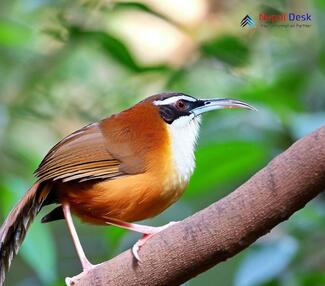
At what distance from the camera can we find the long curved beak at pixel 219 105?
9.48 feet

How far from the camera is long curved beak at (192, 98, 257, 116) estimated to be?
2.89 metres

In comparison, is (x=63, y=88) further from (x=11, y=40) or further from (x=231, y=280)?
(x=231, y=280)

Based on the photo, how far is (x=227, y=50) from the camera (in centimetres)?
396

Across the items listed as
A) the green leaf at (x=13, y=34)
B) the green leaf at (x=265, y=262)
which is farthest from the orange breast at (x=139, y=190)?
the green leaf at (x=13, y=34)

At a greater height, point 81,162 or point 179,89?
point 179,89

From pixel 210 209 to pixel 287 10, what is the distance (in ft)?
8.43

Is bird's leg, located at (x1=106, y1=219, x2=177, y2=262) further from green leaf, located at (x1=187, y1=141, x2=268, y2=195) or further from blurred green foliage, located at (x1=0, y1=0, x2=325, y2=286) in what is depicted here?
green leaf, located at (x1=187, y1=141, x2=268, y2=195)

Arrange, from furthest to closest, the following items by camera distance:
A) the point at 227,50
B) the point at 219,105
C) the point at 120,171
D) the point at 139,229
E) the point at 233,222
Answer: the point at 227,50 < the point at 219,105 < the point at 120,171 < the point at 139,229 < the point at 233,222

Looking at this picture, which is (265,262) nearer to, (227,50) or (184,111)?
(184,111)

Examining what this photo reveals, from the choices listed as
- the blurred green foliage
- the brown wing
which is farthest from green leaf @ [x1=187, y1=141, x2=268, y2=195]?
the brown wing

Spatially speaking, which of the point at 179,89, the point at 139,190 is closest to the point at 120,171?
the point at 139,190

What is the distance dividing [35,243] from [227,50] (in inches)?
54.3
